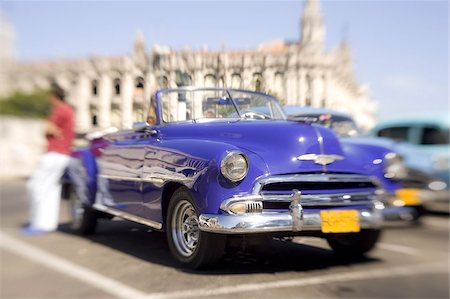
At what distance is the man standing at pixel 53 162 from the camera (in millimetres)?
2912

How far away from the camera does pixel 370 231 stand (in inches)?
105

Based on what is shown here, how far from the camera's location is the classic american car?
7.79 ft

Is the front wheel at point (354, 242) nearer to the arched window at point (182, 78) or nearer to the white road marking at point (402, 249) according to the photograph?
the white road marking at point (402, 249)

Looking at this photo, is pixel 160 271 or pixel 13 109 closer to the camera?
pixel 160 271

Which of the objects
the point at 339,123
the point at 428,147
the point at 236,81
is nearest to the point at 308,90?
the point at 236,81

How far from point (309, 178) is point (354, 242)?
1.70 feet

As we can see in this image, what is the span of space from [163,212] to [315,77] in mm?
1151

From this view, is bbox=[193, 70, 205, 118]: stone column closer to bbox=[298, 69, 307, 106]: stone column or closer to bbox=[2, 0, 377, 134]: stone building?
bbox=[2, 0, 377, 134]: stone building

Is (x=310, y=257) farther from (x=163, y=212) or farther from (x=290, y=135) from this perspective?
(x=163, y=212)

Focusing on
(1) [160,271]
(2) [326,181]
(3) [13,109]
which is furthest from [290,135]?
(3) [13,109]

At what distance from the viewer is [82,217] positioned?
399 centimetres

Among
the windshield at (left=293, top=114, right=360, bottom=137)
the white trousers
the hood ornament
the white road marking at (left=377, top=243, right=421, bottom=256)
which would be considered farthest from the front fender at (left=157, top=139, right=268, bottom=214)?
the white road marking at (left=377, top=243, right=421, bottom=256)

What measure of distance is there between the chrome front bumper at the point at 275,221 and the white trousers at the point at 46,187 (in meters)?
1.25

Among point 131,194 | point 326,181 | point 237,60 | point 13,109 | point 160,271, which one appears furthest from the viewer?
point 13,109
